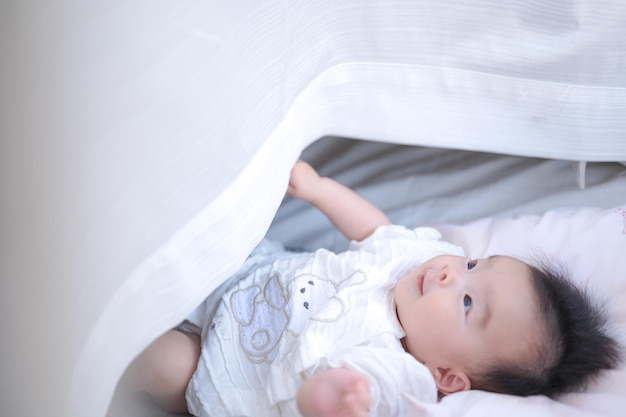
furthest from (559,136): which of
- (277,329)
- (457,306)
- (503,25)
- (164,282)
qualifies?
(164,282)

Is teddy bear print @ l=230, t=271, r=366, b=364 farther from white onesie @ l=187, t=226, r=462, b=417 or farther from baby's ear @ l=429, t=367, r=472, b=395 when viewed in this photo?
baby's ear @ l=429, t=367, r=472, b=395

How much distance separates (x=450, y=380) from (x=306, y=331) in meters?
0.19

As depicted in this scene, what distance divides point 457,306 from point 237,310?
0.94ft

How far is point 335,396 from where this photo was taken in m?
0.65

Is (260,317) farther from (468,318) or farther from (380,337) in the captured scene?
(468,318)

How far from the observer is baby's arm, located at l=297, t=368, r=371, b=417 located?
0.64 m

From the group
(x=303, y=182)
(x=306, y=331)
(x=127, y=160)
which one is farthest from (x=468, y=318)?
(x=127, y=160)

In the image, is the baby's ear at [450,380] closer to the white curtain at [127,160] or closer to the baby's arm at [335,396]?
the baby's arm at [335,396]

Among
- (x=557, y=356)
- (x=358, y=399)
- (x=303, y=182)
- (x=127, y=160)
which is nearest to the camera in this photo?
(x=127, y=160)

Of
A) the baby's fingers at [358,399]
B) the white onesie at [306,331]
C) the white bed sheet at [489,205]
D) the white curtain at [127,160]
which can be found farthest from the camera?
the white bed sheet at [489,205]

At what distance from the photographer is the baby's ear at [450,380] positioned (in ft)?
2.53

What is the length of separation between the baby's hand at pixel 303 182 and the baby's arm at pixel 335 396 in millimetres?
353

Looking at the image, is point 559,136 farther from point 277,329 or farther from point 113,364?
point 113,364

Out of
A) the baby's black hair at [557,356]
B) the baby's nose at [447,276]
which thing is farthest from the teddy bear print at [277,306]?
the baby's black hair at [557,356]
